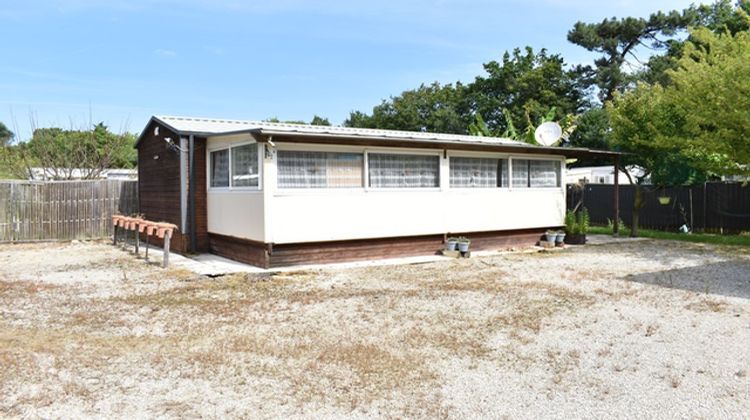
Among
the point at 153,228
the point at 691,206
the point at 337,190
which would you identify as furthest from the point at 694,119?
the point at 153,228

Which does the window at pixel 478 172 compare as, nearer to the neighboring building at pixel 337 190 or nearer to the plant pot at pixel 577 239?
the neighboring building at pixel 337 190

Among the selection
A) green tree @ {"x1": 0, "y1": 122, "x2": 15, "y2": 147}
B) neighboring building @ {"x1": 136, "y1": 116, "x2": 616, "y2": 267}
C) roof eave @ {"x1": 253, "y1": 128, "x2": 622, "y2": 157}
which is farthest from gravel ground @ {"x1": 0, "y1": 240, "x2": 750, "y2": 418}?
green tree @ {"x1": 0, "y1": 122, "x2": 15, "y2": 147}

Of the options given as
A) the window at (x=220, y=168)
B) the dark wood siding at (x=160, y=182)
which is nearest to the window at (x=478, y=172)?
the window at (x=220, y=168)

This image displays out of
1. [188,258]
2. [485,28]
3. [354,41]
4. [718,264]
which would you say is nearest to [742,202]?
[718,264]

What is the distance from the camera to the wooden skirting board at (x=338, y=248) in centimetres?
950

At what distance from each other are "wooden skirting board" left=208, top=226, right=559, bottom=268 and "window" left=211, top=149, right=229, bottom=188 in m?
1.07

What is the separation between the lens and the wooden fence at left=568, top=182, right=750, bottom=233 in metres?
15.5

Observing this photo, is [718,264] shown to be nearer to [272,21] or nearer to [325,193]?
[325,193]

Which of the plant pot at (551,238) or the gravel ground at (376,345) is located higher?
the plant pot at (551,238)

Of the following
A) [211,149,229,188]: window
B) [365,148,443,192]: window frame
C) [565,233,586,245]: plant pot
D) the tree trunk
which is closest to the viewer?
[365,148,443,192]: window frame

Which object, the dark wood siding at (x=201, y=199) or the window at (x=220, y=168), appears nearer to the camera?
the window at (x=220, y=168)

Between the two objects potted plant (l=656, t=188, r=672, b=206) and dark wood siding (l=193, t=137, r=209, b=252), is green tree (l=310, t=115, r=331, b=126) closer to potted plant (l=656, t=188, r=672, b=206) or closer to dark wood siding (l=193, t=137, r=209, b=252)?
potted plant (l=656, t=188, r=672, b=206)

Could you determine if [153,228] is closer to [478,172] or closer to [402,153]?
[402,153]

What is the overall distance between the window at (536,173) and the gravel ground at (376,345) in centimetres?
439
